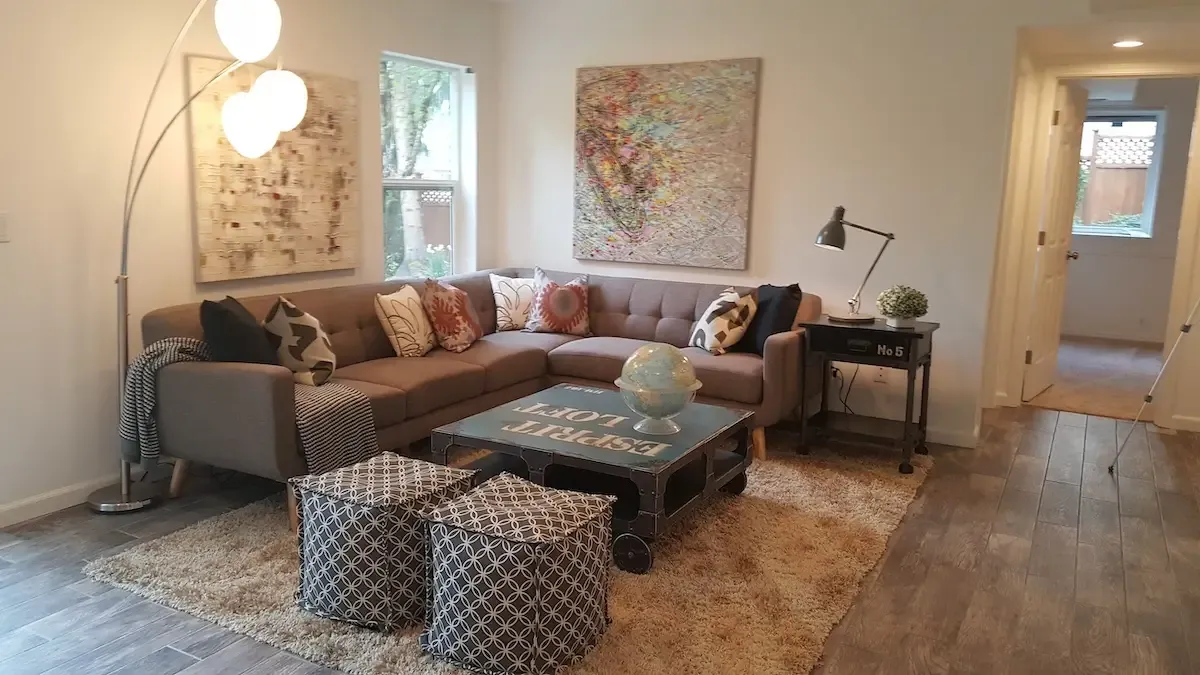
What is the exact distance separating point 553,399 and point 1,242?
2124 mm

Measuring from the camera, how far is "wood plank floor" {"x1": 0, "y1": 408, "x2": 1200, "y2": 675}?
246 centimetres

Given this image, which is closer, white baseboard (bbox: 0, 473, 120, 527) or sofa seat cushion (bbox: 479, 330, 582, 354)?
white baseboard (bbox: 0, 473, 120, 527)

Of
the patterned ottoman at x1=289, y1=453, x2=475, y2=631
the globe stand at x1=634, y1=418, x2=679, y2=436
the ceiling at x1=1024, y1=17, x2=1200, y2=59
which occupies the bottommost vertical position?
the patterned ottoman at x1=289, y1=453, x2=475, y2=631

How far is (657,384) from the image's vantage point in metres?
3.13

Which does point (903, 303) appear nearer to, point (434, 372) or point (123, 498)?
point (434, 372)

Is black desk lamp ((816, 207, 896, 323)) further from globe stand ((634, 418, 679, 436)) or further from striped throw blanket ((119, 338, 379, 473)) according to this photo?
striped throw blanket ((119, 338, 379, 473))

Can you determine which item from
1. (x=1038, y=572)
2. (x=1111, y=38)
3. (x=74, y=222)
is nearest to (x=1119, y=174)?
(x=1111, y=38)

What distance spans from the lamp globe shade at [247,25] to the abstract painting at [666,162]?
243 cm

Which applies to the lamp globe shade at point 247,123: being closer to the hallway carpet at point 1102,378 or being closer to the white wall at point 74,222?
the white wall at point 74,222

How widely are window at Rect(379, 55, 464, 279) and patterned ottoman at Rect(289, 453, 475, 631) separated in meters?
2.73

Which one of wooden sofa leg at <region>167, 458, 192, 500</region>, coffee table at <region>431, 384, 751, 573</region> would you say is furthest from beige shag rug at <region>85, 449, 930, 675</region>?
wooden sofa leg at <region>167, 458, 192, 500</region>

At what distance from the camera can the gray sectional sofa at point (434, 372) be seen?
10.6ft

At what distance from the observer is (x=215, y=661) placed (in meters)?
2.39

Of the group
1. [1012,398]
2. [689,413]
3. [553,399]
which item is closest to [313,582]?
[553,399]
